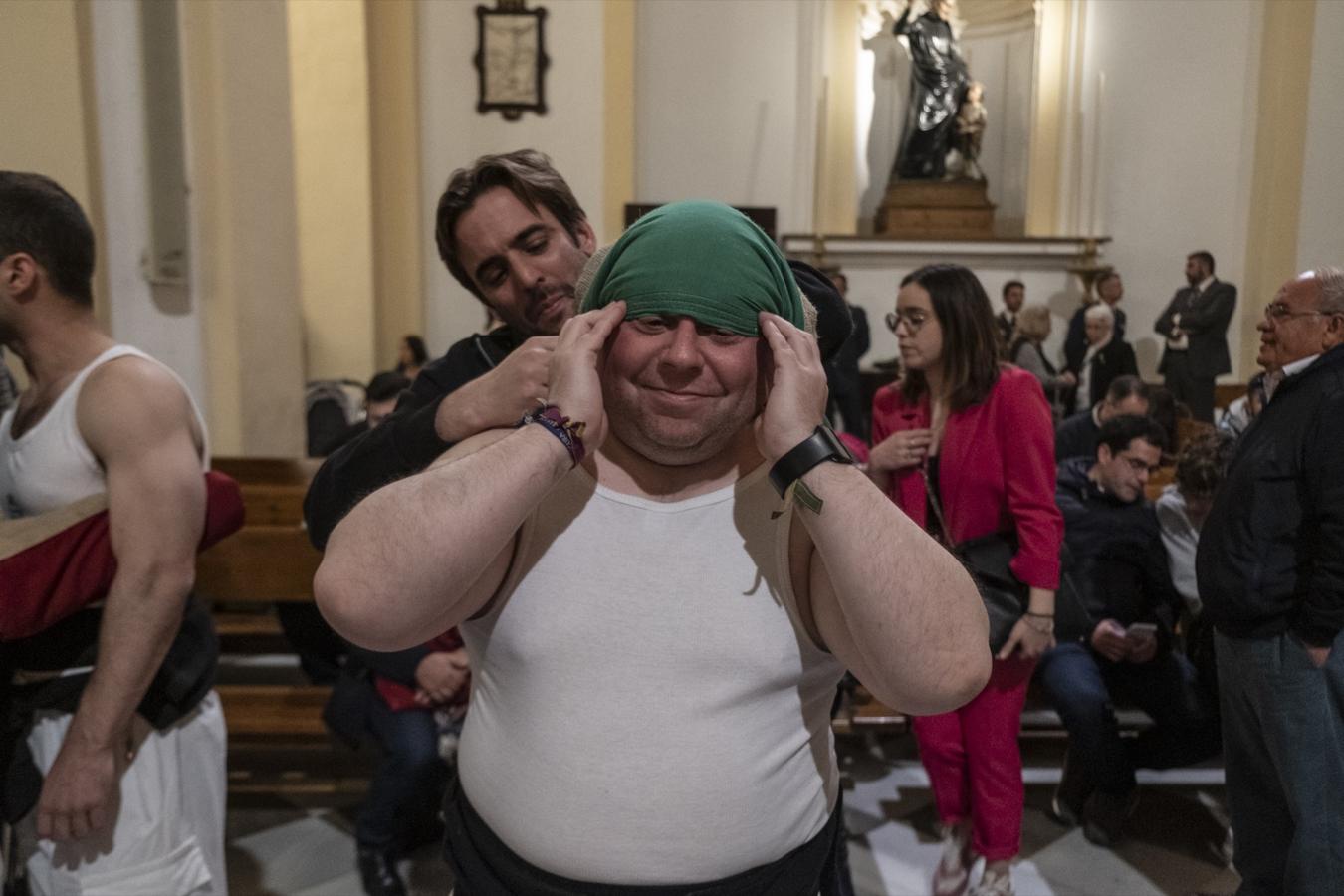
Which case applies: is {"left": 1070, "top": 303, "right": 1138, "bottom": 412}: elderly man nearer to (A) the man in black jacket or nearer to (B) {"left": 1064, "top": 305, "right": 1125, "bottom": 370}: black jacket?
(B) {"left": 1064, "top": 305, "right": 1125, "bottom": 370}: black jacket

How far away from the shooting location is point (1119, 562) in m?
3.27

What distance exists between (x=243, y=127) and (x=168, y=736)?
2.89 meters

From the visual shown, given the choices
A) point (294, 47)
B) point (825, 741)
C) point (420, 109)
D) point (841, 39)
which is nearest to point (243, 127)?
point (294, 47)

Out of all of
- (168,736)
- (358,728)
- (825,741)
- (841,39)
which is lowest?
(358,728)

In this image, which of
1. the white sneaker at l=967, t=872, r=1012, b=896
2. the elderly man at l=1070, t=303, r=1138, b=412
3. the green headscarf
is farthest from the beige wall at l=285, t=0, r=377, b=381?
the elderly man at l=1070, t=303, r=1138, b=412

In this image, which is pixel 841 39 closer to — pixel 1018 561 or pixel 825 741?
pixel 1018 561

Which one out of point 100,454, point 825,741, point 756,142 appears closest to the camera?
point 825,741

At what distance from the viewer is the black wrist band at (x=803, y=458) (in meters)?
1.01

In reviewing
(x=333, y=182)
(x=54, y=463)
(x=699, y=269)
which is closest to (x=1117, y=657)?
(x=699, y=269)

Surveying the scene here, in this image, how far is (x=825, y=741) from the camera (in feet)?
4.06

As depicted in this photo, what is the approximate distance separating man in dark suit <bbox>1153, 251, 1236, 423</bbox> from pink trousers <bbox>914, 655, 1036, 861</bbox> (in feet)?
5.99

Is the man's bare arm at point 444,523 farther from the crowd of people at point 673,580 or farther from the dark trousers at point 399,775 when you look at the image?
the dark trousers at point 399,775

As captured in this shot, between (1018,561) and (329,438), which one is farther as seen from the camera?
(329,438)

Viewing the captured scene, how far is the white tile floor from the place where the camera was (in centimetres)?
288
